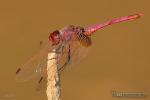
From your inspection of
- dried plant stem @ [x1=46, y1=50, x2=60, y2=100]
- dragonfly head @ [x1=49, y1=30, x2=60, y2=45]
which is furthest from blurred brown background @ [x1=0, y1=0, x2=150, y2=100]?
dried plant stem @ [x1=46, y1=50, x2=60, y2=100]

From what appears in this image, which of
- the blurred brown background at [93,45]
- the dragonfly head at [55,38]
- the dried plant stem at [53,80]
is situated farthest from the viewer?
the blurred brown background at [93,45]

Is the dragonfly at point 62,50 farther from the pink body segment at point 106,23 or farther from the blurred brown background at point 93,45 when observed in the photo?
the blurred brown background at point 93,45

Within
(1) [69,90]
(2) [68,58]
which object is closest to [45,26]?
(1) [69,90]

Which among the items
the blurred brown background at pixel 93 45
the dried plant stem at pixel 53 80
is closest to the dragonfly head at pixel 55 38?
the dried plant stem at pixel 53 80

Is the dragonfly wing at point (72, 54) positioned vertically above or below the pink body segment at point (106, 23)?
below

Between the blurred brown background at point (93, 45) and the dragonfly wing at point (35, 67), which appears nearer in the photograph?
the dragonfly wing at point (35, 67)

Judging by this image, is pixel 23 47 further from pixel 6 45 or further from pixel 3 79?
pixel 3 79

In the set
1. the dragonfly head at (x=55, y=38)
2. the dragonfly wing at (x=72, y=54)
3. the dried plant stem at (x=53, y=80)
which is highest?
the dragonfly head at (x=55, y=38)

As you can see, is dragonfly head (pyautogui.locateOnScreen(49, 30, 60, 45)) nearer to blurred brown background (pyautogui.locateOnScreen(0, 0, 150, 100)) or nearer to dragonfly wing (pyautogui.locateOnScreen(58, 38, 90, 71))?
dragonfly wing (pyautogui.locateOnScreen(58, 38, 90, 71))
